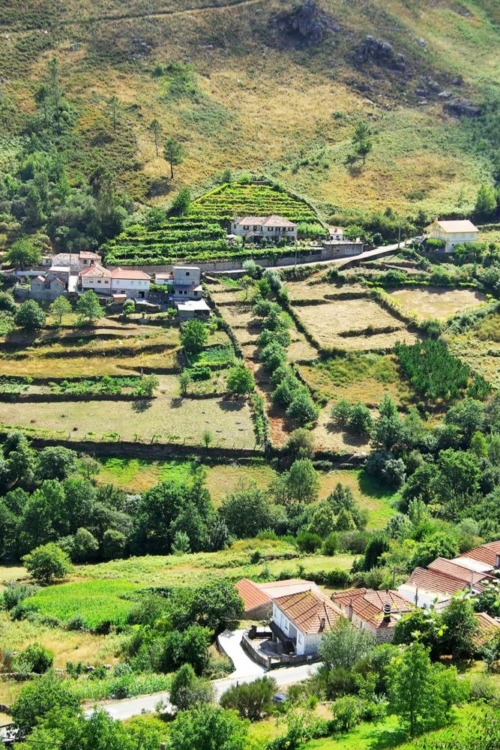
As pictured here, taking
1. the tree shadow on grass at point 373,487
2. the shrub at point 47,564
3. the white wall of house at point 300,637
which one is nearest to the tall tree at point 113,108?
the tree shadow on grass at point 373,487

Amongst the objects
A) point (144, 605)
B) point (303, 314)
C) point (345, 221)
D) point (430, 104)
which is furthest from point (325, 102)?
point (144, 605)

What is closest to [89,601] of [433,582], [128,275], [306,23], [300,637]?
[300,637]

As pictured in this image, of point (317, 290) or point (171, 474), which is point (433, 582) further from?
point (317, 290)

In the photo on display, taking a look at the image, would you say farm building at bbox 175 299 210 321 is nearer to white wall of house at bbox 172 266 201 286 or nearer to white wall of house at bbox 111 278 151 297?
white wall of house at bbox 172 266 201 286

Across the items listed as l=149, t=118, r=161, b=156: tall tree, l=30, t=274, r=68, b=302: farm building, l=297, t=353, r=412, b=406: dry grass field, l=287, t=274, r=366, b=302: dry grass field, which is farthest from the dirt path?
l=297, t=353, r=412, b=406: dry grass field

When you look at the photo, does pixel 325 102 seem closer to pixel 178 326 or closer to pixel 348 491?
pixel 178 326

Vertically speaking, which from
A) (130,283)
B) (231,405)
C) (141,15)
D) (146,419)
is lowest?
(146,419)

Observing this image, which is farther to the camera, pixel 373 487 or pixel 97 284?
pixel 97 284
